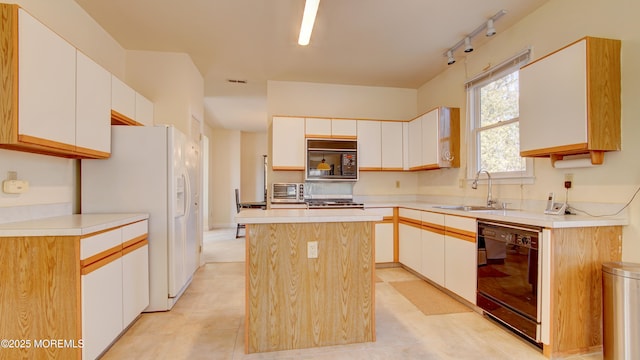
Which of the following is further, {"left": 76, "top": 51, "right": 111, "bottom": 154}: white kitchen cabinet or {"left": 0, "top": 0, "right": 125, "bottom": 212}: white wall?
{"left": 76, "top": 51, "right": 111, "bottom": 154}: white kitchen cabinet

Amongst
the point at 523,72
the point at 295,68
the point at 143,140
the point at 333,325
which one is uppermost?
the point at 295,68

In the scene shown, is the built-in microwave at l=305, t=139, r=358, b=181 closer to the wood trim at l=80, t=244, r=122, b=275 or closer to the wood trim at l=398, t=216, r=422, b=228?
the wood trim at l=398, t=216, r=422, b=228

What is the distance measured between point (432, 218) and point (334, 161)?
1.56 meters

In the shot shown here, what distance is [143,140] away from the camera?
8.91 feet

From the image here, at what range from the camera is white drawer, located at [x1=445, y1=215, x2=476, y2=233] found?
2693mm

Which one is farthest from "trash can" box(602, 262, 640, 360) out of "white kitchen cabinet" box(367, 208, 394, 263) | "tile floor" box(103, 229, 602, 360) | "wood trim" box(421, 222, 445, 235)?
"white kitchen cabinet" box(367, 208, 394, 263)

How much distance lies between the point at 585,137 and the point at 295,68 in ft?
10.6

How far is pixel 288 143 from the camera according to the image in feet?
13.8

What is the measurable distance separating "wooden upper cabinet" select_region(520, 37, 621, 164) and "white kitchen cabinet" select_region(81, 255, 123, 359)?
3357 millimetres

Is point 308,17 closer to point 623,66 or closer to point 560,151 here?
point 560,151

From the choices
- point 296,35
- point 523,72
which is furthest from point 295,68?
point 523,72

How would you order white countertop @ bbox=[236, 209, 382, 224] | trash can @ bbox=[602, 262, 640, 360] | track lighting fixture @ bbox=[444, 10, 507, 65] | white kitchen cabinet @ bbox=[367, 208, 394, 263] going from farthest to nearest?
1. white kitchen cabinet @ bbox=[367, 208, 394, 263]
2. track lighting fixture @ bbox=[444, 10, 507, 65]
3. white countertop @ bbox=[236, 209, 382, 224]
4. trash can @ bbox=[602, 262, 640, 360]

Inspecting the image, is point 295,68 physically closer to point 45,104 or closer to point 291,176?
point 291,176

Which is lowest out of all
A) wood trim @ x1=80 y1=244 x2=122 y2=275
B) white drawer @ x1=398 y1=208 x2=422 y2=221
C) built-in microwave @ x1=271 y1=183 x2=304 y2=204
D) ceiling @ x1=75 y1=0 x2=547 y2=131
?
wood trim @ x1=80 y1=244 x2=122 y2=275
